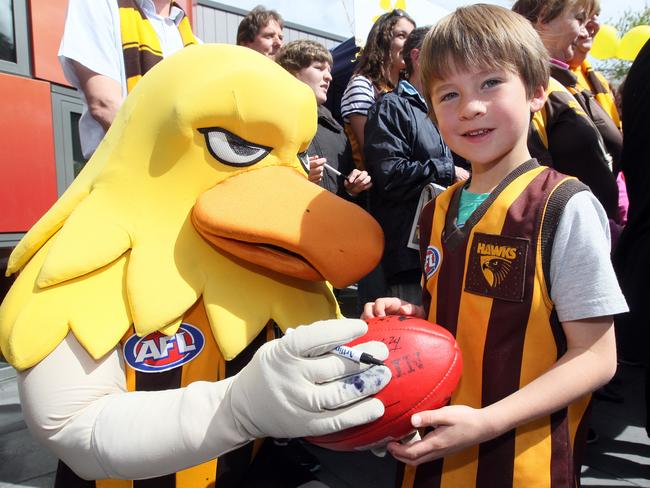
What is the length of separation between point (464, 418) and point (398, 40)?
2152 millimetres

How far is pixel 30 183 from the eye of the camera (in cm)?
323

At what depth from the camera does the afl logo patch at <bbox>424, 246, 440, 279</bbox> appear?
3.85ft

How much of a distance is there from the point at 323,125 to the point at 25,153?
193cm

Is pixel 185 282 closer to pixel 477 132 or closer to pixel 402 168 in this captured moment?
pixel 477 132

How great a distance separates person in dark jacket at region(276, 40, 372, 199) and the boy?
1.12 metres

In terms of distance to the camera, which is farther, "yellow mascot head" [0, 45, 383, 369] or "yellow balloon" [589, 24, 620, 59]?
"yellow balloon" [589, 24, 620, 59]

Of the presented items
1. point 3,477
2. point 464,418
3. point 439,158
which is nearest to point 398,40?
point 439,158

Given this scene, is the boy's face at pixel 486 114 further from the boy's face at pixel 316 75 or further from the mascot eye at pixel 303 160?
the boy's face at pixel 316 75

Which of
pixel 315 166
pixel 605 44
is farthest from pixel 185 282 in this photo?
pixel 605 44

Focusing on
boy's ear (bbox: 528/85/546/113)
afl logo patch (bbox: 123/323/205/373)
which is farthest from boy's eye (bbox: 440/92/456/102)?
afl logo patch (bbox: 123/323/205/373)

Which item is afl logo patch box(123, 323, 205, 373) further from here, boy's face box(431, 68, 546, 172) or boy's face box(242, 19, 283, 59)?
boy's face box(242, 19, 283, 59)

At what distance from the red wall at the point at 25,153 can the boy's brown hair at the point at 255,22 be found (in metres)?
1.28

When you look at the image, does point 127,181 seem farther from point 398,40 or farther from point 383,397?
point 398,40

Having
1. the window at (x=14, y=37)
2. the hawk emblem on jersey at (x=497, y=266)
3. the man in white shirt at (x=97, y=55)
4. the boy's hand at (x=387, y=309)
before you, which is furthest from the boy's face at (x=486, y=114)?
the window at (x=14, y=37)
